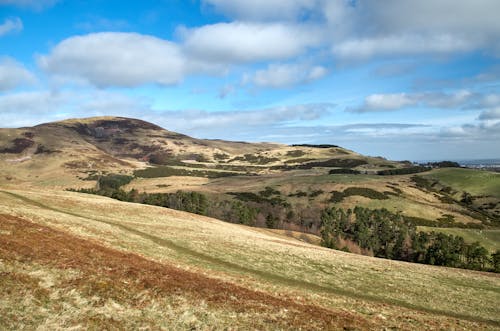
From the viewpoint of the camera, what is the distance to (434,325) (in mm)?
25062

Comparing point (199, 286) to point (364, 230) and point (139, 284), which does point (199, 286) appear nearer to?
point (139, 284)

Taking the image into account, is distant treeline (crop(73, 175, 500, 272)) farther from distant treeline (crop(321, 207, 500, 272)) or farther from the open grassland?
the open grassland

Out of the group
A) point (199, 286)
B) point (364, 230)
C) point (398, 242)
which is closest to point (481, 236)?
point (398, 242)

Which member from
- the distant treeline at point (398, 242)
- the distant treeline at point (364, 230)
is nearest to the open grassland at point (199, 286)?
the distant treeline at point (398, 242)

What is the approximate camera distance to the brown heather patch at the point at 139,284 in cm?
2148

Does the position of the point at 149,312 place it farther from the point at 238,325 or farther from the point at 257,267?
the point at 257,267

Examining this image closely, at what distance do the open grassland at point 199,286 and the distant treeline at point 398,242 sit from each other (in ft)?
261

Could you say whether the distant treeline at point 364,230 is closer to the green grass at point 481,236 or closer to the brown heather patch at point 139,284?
the green grass at point 481,236

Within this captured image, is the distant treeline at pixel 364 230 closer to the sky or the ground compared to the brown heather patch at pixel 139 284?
closer to the ground

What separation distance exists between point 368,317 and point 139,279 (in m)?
16.1

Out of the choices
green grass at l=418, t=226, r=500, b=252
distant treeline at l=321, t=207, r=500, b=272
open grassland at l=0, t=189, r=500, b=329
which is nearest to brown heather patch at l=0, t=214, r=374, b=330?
open grassland at l=0, t=189, r=500, b=329

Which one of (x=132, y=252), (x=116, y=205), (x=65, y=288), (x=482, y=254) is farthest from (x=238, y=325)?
(x=482, y=254)

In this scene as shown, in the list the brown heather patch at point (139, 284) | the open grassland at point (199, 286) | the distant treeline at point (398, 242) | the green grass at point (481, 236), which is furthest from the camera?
the green grass at point (481, 236)

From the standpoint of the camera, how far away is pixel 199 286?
25.3m
